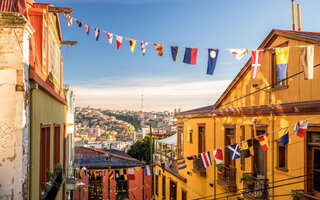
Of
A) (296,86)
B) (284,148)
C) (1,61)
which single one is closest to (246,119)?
(284,148)

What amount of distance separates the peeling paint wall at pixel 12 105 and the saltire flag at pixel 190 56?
13.5 feet

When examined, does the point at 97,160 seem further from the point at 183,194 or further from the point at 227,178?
the point at 227,178

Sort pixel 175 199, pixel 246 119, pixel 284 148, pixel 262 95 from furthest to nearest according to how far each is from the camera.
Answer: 1. pixel 175 199
2. pixel 246 119
3. pixel 262 95
4. pixel 284 148

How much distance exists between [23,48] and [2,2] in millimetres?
1247

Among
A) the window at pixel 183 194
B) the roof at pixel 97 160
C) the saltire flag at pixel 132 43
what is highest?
the saltire flag at pixel 132 43

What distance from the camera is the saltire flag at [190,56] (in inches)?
340

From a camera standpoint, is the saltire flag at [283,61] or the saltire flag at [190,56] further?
the saltire flag at [190,56]

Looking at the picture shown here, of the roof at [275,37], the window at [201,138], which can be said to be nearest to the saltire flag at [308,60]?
the roof at [275,37]

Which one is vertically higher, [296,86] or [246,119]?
[296,86]

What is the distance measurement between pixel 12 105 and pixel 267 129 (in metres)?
7.09

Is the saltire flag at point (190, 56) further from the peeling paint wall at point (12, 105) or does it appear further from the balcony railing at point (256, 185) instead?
the peeling paint wall at point (12, 105)

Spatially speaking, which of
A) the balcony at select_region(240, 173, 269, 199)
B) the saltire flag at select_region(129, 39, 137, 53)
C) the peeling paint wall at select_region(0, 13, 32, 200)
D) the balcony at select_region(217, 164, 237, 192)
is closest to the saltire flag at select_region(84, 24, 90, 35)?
the saltire flag at select_region(129, 39, 137, 53)

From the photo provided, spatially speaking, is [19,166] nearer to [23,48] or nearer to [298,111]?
[23,48]

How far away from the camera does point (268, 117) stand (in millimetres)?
9898
